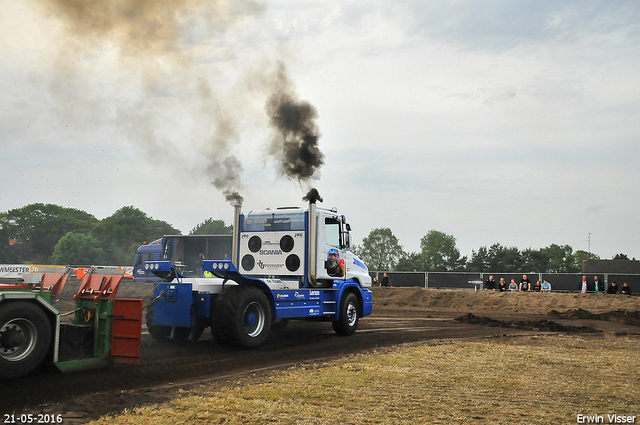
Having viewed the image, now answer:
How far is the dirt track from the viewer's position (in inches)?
262

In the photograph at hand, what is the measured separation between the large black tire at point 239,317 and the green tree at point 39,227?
81377mm

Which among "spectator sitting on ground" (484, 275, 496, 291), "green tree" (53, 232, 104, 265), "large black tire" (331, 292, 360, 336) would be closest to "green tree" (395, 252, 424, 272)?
"green tree" (53, 232, 104, 265)

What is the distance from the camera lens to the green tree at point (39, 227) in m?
87.4

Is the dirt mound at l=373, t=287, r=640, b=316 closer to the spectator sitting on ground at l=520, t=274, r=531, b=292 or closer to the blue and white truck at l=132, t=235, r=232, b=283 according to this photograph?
the spectator sitting on ground at l=520, t=274, r=531, b=292

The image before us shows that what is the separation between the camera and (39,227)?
9294cm

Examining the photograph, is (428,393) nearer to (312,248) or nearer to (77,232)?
(312,248)

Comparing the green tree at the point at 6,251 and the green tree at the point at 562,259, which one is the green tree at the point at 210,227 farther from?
the green tree at the point at 562,259

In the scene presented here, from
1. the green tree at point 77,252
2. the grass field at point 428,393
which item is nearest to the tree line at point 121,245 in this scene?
the green tree at point 77,252

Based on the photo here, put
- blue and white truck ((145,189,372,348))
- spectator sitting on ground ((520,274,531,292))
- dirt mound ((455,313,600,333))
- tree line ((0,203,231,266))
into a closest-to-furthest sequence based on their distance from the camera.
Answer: blue and white truck ((145,189,372,348)), dirt mound ((455,313,600,333)), spectator sitting on ground ((520,274,531,292)), tree line ((0,203,231,266))

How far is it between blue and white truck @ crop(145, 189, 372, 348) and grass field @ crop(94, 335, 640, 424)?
232 centimetres

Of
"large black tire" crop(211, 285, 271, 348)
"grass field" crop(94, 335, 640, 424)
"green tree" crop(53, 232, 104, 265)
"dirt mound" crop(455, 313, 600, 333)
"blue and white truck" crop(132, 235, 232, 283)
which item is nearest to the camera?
"grass field" crop(94, 335, 640, 424)

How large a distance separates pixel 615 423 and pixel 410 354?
5.09m

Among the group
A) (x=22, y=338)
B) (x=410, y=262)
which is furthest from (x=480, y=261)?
(x=22, y=338)

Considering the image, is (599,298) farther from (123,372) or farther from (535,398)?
(123,372)
